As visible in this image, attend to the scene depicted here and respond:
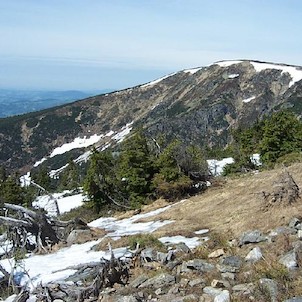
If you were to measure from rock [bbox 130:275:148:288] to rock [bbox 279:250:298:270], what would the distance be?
115 inches

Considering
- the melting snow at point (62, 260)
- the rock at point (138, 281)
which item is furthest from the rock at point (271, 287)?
the melting snow at point (62, 260)

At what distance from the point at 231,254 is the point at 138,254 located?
248 centimetres

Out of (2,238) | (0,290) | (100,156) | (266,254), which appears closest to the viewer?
(266,254)

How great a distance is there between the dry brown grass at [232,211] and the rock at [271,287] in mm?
3504

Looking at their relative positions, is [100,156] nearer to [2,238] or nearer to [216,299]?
[2,238]

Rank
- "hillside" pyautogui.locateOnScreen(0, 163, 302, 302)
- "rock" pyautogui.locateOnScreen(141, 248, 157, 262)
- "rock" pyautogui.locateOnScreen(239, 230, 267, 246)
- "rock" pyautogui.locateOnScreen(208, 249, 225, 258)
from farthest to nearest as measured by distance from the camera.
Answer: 1. "rock" pyautogui.locateOnScreen(141, 248, 157, 262)
2. "rock" pyautogui.locateOnScreen(239, 230, 267, 246)
3. "rock" pyautogui.locateOnScreen(208, 249, 225, 258)
4. "hillside" pyautogui.locateOnScreen(0, 163, 302, 302)

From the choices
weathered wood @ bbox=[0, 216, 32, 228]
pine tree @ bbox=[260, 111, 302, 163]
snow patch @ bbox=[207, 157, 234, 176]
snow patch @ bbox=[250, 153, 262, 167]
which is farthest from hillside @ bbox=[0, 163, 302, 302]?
snow patch @ bbox=[250, 153, 262, 167]

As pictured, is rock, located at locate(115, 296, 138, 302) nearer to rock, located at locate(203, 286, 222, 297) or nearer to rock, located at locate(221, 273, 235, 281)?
rock, located at locate(203, 286, 222, 297)

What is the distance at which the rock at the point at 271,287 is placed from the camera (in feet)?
26.0

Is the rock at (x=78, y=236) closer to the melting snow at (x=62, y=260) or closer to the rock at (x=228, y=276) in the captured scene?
the melting snow at (x=62, y=260)

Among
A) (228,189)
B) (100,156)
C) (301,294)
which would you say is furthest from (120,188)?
(301,294)

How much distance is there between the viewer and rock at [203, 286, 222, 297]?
28.3 ft

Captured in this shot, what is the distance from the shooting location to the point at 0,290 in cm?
1174

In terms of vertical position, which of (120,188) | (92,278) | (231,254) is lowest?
(120,188)
